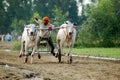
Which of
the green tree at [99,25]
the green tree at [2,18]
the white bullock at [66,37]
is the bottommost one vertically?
the white bullock at [66,37]

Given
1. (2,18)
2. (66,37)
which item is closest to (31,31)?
(66,37)

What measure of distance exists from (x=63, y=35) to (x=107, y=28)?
69.4 ft

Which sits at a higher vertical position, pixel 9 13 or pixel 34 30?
pixel 9 13

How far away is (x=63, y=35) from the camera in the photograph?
18.3m

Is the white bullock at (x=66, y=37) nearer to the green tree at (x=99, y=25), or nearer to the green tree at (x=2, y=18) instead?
the green tree at (x=99, y=25)

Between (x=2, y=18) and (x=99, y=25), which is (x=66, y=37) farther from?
(x=2, y=18)

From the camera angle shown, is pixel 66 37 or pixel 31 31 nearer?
pixel 31 31

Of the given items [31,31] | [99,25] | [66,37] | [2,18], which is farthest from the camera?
[2,18]

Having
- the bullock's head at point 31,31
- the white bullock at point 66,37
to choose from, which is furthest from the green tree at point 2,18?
the bullock's head at point 31,31

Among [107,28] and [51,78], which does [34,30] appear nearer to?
[51,78]

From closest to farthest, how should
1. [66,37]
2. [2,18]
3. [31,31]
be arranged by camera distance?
[31,31], [66,37], [2,18]

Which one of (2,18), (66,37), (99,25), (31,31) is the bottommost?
(66,37)

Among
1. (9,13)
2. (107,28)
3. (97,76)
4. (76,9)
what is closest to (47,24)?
(97,76)

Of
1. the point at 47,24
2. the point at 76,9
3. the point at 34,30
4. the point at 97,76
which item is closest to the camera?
the point at 97,76
